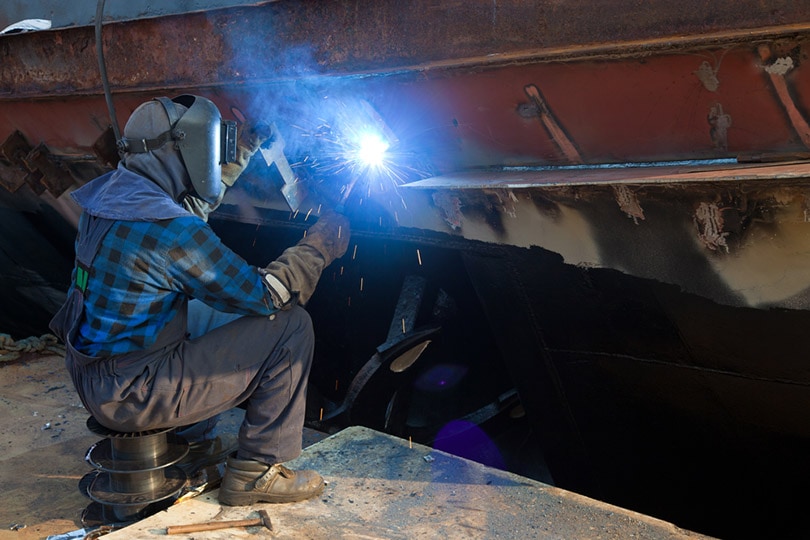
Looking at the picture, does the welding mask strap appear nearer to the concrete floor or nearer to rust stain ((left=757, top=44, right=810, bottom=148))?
the concrete floor

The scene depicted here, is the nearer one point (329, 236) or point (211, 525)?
point (211, 525)

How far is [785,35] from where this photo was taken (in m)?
1.83

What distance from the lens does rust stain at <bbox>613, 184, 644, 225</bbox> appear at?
214 centimetres

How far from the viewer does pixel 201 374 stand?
8.01 ft

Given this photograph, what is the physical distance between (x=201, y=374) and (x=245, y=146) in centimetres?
83

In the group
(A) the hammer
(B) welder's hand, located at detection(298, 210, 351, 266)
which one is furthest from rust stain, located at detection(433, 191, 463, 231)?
(A) the hammer

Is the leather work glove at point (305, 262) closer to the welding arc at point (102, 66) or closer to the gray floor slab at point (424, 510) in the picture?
the gray floor slab at point (424, 510)

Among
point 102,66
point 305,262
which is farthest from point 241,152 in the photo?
point 102,66

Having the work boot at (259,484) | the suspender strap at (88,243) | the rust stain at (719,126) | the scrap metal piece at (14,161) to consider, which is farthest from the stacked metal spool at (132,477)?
the rust stain at (719,126)

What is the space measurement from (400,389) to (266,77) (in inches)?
68.5

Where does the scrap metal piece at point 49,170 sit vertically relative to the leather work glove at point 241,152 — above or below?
above

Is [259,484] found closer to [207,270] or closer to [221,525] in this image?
[221,525]

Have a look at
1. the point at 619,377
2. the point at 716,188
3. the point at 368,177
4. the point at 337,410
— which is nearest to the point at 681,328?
the point at 619,377

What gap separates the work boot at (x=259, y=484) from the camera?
8.38ft
